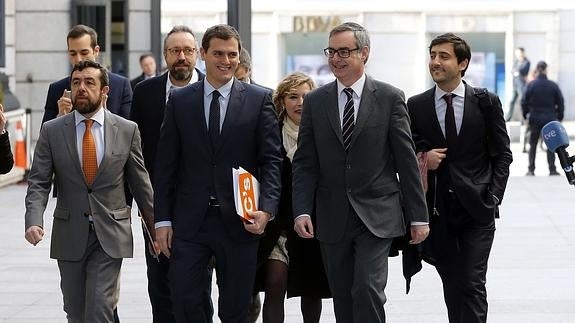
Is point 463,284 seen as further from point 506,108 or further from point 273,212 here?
point 506,108

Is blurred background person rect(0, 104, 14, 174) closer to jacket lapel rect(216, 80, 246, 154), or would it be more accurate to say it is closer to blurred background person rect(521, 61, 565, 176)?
jacket lapel rect(216, 80, 246, 154)

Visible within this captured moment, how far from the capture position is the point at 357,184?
23.6ft

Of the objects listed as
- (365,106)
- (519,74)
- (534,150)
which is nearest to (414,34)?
(519,74)

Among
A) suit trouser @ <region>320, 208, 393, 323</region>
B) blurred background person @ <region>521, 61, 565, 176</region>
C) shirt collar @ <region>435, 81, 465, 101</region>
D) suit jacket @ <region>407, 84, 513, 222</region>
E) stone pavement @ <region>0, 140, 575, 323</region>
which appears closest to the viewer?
suit trouser @ <region>320, 208, 393, 323</region>

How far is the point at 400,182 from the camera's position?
725 cm

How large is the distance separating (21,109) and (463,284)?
1363 centimetres

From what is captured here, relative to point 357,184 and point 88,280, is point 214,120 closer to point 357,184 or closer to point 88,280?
point 357,184

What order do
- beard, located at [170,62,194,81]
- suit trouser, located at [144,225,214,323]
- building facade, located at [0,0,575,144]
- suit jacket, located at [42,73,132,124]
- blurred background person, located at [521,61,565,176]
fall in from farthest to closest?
1. building facade, located at [0,0,575,144]
2. blurred background person, located at [521,61,565,176]
3. suit jacket, located at [42,73,132,124]
4. beard, located at [170,62,194,81]
5. suit trouser, located at [144,225,214,323]

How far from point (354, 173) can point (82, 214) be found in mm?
1444

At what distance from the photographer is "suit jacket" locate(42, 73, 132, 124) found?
8.72 meters

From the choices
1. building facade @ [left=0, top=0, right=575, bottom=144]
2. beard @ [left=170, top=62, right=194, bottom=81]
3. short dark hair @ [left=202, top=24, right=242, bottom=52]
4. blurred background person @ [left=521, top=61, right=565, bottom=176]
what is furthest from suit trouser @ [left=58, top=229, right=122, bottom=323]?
building facade @ [left=0, top=0, right=575, bottom=144]

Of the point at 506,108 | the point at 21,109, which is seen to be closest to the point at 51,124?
the point at 21,109

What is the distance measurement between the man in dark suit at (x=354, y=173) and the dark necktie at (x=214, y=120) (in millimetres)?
429

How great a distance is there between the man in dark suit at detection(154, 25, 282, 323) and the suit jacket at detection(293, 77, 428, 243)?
176mm
